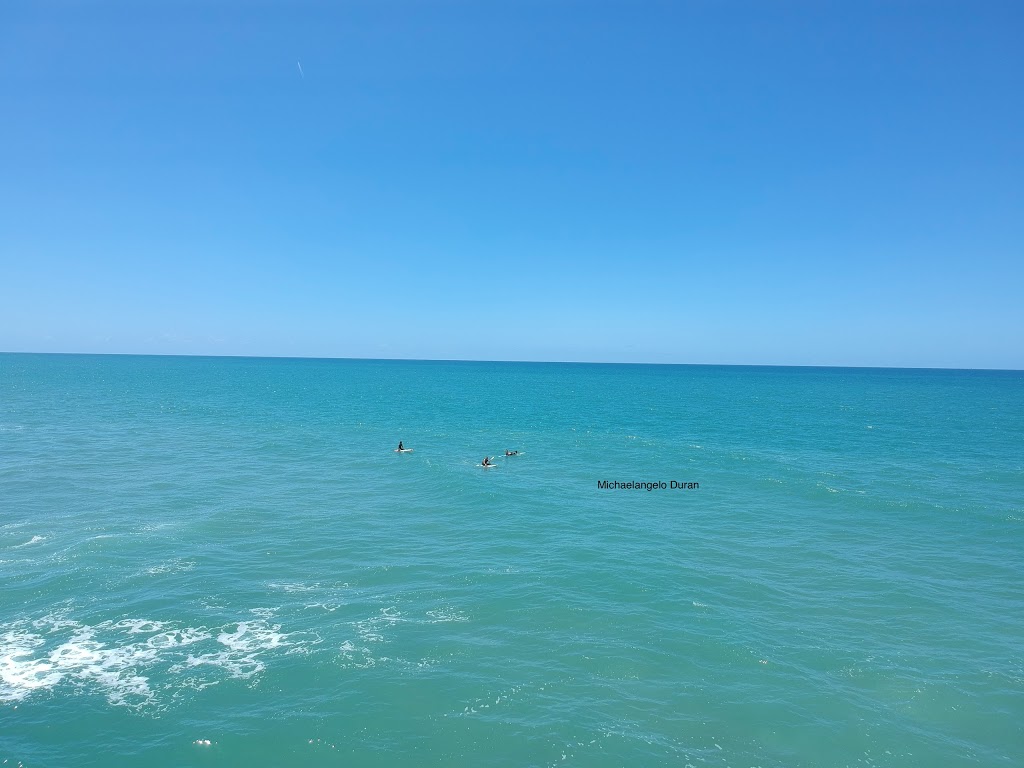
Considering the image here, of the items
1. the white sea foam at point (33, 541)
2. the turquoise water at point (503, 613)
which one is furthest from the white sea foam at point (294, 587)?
the white sea foam at point (33, 541)

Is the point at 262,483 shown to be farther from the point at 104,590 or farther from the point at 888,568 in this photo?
the point at 888,568

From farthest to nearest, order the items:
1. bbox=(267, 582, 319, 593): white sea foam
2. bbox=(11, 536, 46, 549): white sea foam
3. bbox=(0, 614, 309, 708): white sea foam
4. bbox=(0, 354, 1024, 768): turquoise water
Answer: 1. bbox=(11, 536, 46, 549): white sea foam
2. bbox=(267, 582, 319, 593): white sea foam
3. bbox=(0, 614, 309, 708): white sea foam
4. bbox=(0, 354, 1024, 768): turquoise water

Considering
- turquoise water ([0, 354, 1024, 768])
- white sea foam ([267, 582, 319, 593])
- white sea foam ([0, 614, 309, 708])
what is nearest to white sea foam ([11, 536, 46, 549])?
turquoise water ([0, 354, 1024, 768])

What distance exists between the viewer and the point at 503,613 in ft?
94.1

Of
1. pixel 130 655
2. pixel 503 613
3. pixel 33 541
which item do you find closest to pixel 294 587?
pixel 130 655

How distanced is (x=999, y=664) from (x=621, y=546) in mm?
19651

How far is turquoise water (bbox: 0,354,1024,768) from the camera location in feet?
66.5

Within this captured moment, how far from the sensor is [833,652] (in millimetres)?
25531

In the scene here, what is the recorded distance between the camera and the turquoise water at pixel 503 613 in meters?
20.3

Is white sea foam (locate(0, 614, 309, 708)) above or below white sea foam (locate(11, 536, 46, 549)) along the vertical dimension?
below

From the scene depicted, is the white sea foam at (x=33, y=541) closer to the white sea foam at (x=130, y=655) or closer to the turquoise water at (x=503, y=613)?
the turquoise water at (x=503, y=613)

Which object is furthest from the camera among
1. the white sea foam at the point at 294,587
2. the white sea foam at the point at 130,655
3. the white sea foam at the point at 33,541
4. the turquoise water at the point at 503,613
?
the white sea foam at the point at 33,541

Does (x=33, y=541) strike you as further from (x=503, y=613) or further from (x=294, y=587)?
(x=503, y=613)

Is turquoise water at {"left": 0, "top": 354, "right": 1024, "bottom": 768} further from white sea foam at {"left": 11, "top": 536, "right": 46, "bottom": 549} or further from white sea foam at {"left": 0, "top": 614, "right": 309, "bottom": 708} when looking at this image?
white sea foam at {"left": 11, "top": 536, "right": 46, "bottom": 549}
